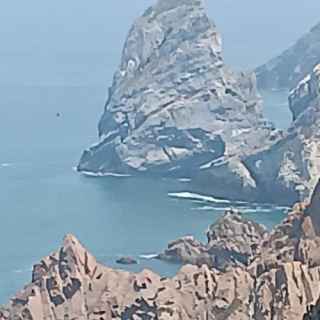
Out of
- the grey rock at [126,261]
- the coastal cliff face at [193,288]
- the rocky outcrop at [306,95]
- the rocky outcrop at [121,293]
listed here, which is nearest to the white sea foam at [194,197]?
the rocky outcrop at [306,95]

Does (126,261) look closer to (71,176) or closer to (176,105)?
(71,176)

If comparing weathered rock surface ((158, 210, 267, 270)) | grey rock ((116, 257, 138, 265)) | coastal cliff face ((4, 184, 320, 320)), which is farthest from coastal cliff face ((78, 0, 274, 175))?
coastal cliff face ((4, 184, 320, 320))

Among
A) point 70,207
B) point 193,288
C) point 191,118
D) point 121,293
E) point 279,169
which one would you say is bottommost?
point 193,288

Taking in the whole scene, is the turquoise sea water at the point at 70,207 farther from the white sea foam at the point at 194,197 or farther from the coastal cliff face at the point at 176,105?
the coastal cliff face at the point at 176,105

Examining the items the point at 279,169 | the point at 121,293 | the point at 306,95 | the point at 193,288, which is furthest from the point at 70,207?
the point at 193,288

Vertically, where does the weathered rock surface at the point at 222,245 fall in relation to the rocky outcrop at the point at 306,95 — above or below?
below

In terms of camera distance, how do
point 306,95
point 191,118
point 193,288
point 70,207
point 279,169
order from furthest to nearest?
point 306,95
point 191,118
point 279,169
point 70,207
point 193,288

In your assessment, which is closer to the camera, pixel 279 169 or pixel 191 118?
pixel 279 169
